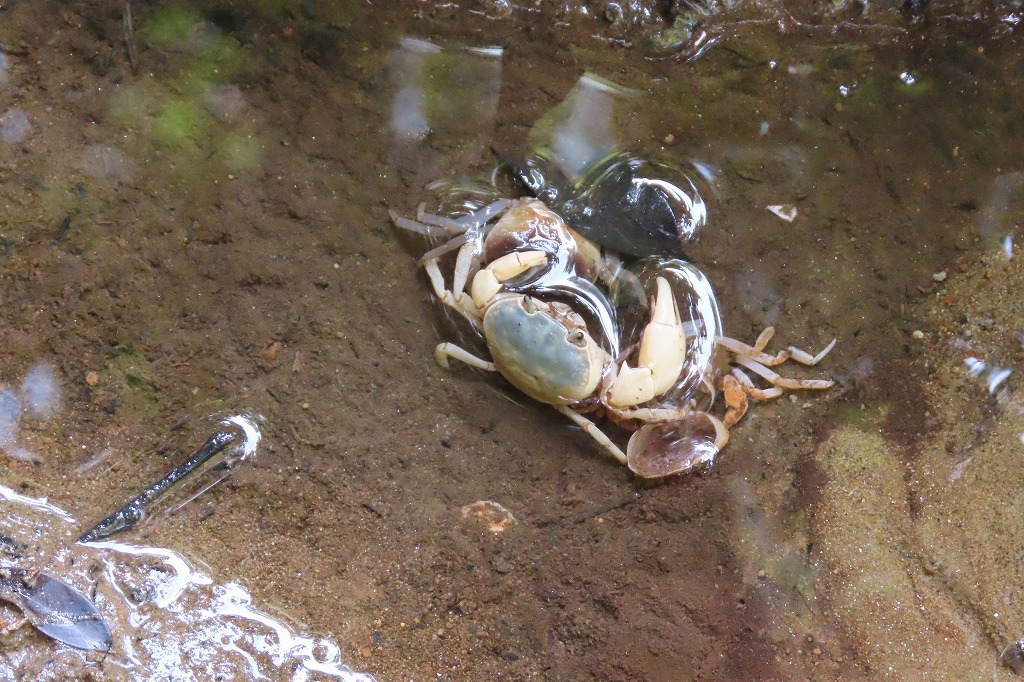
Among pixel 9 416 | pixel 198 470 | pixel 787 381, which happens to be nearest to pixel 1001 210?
pixel 787 381

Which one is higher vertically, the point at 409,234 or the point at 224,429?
the point at 409,234

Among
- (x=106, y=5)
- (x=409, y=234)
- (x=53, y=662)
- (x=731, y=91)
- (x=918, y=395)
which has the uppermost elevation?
(x=106, y=5)

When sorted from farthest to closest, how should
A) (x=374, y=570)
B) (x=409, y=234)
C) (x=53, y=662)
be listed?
1. (x=409, y=234)
2. (x=374, y=570)
3. (x=53, y=662)

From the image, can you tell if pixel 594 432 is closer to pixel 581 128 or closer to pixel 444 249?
pixel 444 249

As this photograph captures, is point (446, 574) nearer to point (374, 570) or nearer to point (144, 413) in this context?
→ point (374, 570)

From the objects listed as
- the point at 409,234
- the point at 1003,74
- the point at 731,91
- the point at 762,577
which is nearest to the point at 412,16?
the point at 409,234

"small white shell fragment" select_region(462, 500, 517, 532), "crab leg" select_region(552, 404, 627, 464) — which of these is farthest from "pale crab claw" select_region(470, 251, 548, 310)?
"small white shell fragment" select_region(462, 500, 517, 532)

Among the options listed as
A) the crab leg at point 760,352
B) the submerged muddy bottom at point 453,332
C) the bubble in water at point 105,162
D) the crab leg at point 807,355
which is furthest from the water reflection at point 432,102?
the crab leg at point 807,355

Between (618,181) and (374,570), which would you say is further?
(618,181)
